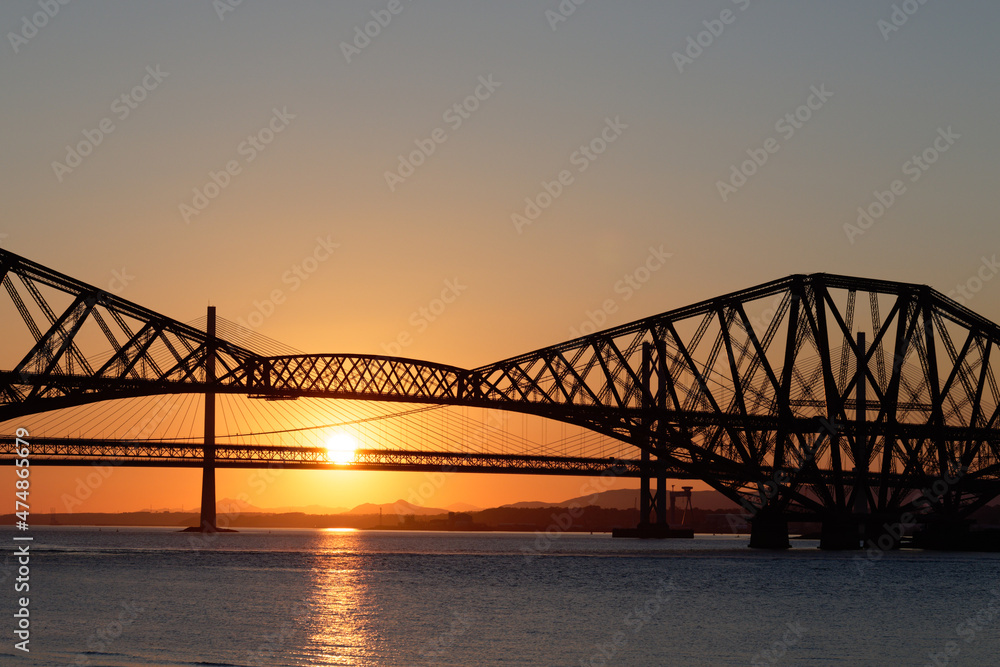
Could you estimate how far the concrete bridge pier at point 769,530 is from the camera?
9300 cm

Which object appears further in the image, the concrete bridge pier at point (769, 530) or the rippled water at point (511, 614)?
the concrete bridge pier at point (769, 530)

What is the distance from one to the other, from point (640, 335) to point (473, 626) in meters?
52.6

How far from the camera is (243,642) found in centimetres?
3753

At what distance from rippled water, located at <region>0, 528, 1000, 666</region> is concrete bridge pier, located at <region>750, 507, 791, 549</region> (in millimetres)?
10870

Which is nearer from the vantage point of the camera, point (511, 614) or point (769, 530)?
point (511, 614)

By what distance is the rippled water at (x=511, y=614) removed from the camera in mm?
36312

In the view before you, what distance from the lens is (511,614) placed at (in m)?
48.1

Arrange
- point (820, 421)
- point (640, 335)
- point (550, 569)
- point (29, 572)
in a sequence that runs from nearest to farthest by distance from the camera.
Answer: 1. point (29, 572)
2. point (550, 569)
3. point (820, 421)
4. point (640, 335)

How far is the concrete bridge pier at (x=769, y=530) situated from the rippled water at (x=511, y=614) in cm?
1087

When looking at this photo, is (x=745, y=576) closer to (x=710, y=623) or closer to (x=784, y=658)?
(x=710, y=623)

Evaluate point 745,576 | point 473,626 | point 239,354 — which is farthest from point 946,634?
point 239,354

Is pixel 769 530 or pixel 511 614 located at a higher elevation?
pixel 769 530

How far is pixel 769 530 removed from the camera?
96812 millimetres

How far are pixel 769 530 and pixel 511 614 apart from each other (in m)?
53.0
